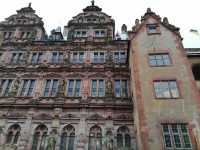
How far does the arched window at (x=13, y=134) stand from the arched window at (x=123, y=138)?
983 cm

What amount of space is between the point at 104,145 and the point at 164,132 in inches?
248

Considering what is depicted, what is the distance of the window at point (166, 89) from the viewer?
654 inches

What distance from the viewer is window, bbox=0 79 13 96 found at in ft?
75.3

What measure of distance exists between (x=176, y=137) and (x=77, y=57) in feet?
49.5

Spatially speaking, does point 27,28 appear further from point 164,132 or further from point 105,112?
point 164,132

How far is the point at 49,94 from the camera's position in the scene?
2241 centimetres

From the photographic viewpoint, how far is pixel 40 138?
776 inches

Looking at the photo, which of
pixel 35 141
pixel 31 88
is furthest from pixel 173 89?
pixel 31 88

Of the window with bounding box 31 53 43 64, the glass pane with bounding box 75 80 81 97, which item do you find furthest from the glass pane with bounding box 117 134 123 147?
the window with bounding box 31 53 43 64

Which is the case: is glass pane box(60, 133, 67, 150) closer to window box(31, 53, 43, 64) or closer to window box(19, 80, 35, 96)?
window box(19, 80, 35, 96)

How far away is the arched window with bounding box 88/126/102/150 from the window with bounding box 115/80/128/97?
14.4 feet

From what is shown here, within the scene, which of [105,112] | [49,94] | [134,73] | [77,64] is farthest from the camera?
[77,64]

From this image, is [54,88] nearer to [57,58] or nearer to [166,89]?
→ [57,58]

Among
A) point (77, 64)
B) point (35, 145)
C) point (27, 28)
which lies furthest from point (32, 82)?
point (27, 28)
